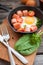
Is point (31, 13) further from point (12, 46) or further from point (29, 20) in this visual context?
point (12, 46)

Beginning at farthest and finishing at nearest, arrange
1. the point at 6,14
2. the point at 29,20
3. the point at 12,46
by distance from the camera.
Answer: the point at 6,14 → the point at 29,20 → the point at 12,46

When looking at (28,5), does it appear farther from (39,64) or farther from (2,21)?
(39,64)

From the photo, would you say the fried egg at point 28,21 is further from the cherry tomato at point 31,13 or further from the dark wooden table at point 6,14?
the dark wooden table at point 6,14

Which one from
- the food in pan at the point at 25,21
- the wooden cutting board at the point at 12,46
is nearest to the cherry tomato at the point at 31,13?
the food in pan at the point at 25,21

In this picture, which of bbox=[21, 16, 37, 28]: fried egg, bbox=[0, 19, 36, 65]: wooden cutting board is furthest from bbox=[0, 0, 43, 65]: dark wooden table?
bbox=[21, 16, 37, 28]: fried egg

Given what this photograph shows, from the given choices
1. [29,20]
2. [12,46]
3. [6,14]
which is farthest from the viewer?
[6,14]

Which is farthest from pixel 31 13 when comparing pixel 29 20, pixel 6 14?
pixel 6 14

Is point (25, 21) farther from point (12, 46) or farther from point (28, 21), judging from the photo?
point (12, 46)

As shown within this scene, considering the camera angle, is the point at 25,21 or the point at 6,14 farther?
the point at 6,14

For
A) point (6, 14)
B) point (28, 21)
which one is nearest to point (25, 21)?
point (28, 21)

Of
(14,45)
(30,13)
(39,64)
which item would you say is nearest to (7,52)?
(14,45)

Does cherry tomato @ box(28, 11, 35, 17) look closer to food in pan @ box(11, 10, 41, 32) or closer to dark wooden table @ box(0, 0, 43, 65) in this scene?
food in pan @ box(11, 10, 41, 32)
